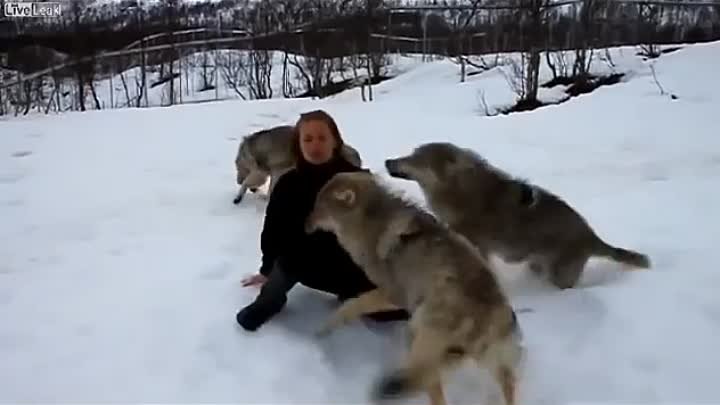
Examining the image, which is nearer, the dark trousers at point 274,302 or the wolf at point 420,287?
the wolf at point 420,287

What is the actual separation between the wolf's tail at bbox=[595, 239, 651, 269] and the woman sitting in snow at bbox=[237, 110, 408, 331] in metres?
1.20

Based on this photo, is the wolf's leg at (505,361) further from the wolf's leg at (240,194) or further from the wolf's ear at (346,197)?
the wolf's leg at (240,194)

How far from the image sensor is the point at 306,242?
11.3ft

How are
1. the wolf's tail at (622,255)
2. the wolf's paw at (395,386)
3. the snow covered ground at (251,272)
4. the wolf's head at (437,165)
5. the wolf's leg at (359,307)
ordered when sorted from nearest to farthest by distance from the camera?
the wolf's paw at (395,386)
the snow covered ground at (251,272)
the wolf's leg at (359,307)
the wolf's tail at (622,255)
the wolf's head at (437,165)

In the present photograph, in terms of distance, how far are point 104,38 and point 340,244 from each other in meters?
12.5

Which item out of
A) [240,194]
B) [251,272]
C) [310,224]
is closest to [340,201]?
[310,224]

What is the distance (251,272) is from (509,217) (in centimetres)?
147

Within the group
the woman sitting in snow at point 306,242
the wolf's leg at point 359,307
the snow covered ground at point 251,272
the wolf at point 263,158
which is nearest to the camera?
the snow covered ground at point 251,272

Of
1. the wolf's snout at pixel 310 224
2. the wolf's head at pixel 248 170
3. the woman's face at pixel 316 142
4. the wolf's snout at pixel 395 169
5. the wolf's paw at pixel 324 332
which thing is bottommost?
the wolf's paw at pixel 324 332

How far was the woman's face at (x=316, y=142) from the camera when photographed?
345 cm

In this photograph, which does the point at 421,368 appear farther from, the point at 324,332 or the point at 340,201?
the point at 340,201

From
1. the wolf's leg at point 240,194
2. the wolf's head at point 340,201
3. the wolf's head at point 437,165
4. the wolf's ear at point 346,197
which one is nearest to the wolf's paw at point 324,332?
the wolf's head at point 340,201

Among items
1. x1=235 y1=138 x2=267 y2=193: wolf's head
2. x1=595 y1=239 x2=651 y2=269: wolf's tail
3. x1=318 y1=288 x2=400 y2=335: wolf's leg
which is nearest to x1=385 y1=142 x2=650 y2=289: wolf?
x1=595 y1=239 x2=651 y2=269: wolf's tail

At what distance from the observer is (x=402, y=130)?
8.04 m
